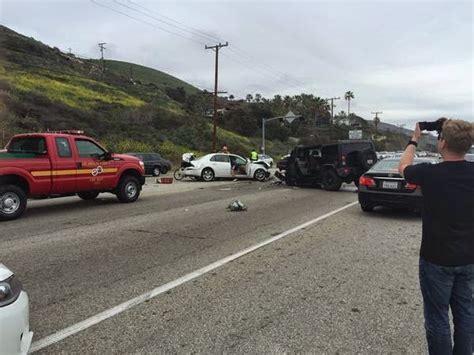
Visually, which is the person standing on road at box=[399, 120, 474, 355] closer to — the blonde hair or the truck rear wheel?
the blonde hair

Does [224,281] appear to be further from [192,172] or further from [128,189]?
[192,172]

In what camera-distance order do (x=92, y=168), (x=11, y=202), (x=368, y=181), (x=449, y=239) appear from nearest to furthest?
(x=449, y=239) → (x=11, y=202) → (x=368, y=181) → (x=92, y=168)

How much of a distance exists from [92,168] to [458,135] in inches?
414

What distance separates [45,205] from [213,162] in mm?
11136

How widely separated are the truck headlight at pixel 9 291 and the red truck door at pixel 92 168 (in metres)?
8.92

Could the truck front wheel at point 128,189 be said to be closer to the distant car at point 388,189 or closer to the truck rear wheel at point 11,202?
the truck rear wheel at point 11,202

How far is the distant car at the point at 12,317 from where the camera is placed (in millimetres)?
2697

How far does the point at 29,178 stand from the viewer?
10.5m

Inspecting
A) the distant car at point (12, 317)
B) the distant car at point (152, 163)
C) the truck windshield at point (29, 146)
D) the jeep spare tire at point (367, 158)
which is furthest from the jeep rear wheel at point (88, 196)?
the distant car at point (152, 163)

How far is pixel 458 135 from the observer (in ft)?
9.32

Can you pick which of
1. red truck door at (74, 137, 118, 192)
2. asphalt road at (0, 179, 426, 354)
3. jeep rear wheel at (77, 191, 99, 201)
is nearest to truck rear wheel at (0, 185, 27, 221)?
asphalt road at (0, 179, 426, 354)

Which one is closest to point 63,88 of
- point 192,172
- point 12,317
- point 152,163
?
point 152,163

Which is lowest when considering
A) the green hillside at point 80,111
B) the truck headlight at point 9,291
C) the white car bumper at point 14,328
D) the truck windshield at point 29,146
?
the white car bumper at point 14,328

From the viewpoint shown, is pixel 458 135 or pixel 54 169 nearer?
pixel 458 135
